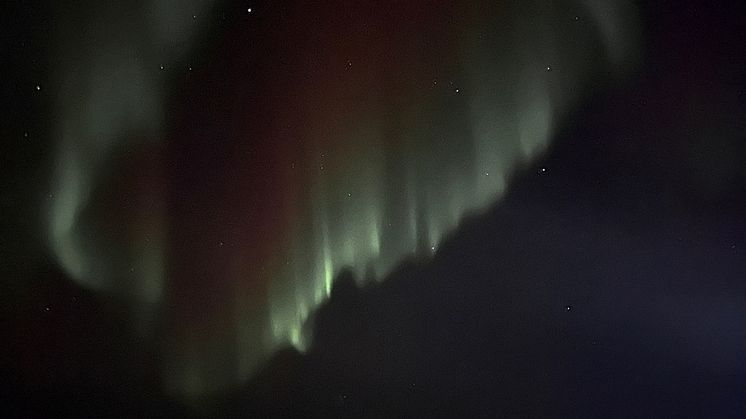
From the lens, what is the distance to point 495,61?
480 millimetres

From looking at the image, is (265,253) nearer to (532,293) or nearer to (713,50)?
(532,293)

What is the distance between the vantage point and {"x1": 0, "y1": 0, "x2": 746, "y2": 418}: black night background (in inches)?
18.7

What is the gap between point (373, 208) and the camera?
0.50 m

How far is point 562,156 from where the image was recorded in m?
0.48

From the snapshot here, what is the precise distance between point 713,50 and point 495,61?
5.4 inches

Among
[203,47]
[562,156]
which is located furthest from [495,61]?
[203,47]

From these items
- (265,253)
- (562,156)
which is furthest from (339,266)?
(562,156)

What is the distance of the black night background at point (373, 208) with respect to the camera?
0.48 m

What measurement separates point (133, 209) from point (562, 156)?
30cm

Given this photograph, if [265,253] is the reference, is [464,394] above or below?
below

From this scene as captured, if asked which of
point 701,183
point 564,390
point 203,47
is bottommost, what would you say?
point 564,390

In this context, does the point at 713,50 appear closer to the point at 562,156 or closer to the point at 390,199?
the point at 562,156

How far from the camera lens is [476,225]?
19.4 inches

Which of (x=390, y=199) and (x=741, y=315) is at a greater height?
(x=390, y=199)
